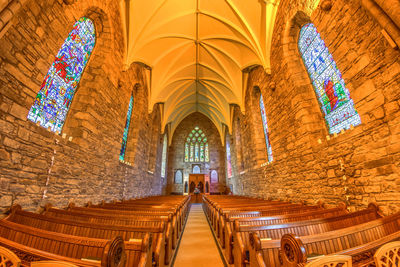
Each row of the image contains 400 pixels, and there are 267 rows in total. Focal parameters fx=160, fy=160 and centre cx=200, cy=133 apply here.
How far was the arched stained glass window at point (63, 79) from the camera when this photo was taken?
3.65 meters

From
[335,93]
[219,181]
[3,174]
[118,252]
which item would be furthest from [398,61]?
[219,181]

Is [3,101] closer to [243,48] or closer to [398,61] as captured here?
[398,61]

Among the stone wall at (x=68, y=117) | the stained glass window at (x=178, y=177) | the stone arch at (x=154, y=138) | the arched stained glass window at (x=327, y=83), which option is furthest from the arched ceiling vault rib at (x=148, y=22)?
the stained glass window at (x=178, y=177)

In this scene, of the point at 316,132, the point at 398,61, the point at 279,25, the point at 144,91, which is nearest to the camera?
the point at 398,61

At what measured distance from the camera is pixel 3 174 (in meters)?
2.54

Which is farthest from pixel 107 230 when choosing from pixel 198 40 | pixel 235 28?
pixel 198 40

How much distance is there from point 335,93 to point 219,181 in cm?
1521

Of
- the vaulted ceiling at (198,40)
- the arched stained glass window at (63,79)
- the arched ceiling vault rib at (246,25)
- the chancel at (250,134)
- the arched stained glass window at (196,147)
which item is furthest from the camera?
the arched stained glass window at (196,147)

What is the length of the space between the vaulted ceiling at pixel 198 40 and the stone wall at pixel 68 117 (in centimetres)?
129

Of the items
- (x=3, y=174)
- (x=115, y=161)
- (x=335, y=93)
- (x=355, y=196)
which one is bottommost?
(x=355, y=196)

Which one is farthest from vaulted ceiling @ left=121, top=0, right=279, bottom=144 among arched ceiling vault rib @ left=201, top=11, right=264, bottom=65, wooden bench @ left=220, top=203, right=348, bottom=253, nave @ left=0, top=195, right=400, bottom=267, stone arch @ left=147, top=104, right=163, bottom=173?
nave @ left=0, top=195, right=400, bottom=267

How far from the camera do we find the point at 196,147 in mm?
19422

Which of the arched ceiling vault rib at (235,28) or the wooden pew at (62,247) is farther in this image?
the arched ceiling vault rib at (235,28)

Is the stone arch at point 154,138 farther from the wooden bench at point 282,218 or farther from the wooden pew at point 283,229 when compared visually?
the wooden pew at point 283,229
